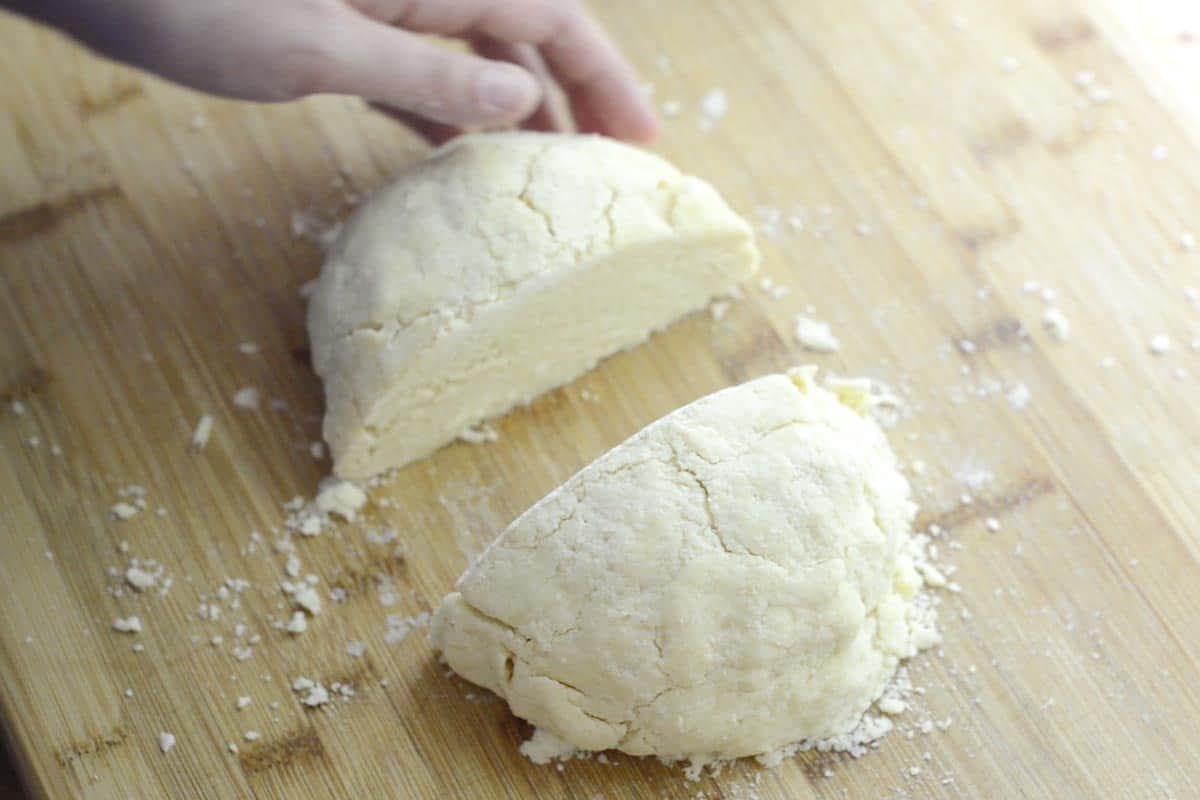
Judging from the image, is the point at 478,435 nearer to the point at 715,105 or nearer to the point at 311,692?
the point at 311,692

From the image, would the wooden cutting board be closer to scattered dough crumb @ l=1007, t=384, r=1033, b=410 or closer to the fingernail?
scattered dough crumb @ l=1007, t=384, r=1033, b=410

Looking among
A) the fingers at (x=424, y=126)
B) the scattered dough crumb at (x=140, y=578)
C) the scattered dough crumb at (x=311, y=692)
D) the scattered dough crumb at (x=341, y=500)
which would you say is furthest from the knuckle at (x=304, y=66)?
the scattered dough crumb at (x=311, y=692)

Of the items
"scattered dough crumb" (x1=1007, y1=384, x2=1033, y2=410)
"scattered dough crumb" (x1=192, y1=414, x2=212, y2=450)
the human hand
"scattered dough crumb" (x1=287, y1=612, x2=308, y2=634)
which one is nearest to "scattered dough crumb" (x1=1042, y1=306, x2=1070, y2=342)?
"scattered dough crumb" (x1=1007, y1=384, x2=1033, y2=410)

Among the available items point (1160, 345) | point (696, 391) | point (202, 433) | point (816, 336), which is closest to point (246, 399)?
point (202, 433)

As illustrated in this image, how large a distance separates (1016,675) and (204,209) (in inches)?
77.2

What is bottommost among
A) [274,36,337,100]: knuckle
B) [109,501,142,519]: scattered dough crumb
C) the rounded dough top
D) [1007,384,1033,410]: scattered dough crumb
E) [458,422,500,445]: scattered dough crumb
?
[109,501,142,519]: scattered dough crumb

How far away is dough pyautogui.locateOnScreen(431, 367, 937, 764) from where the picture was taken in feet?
6.26

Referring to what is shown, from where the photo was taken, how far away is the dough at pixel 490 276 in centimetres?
219

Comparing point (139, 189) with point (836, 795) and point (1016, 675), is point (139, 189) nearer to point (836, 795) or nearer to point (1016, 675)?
point (836, 795)

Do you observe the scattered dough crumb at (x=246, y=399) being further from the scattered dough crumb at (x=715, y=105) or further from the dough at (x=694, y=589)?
the scattered dough crumb at (x=715, y=105)

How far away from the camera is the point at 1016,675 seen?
214cm

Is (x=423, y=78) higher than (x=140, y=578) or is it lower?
higher

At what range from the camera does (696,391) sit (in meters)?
2.43

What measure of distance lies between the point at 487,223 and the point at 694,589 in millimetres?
822
